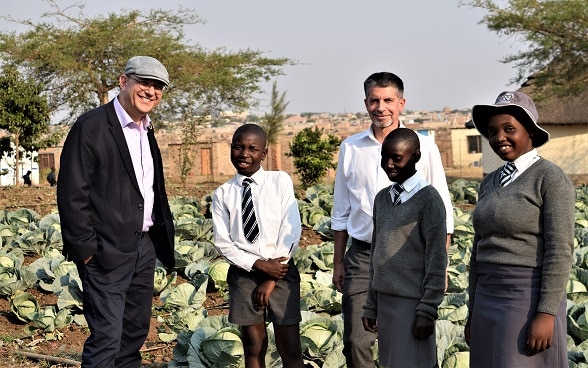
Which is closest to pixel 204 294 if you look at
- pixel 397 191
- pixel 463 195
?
pixel 397 191

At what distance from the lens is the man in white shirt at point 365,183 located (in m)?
4.21

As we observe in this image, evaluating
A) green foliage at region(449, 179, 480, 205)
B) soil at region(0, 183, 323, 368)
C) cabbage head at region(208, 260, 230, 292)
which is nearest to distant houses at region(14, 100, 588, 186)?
green foliage at region(449, 179, 480, 205)

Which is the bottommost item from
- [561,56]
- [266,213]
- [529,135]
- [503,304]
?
[503,304]

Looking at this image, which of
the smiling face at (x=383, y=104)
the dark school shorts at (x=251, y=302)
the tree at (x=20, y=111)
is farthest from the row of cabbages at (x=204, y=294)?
the tree at (x=20, y=111)

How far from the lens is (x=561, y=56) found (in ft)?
77.6

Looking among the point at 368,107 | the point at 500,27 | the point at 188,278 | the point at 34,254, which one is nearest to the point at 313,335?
the point at 368,107

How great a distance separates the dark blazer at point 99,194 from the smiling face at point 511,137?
1.93m

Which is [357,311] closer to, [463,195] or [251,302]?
[251,302]

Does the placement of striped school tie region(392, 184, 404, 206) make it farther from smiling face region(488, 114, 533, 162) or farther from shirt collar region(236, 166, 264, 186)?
shirt collar region(236, 166, 264, 186)

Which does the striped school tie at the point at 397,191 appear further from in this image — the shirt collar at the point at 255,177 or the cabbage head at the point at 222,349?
the cabbage head at the point at 222,349

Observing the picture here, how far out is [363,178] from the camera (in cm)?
436

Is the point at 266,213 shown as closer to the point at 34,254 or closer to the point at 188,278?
the point at 188,278

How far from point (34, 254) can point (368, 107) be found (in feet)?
21.0

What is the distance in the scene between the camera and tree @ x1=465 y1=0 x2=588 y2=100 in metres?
22.5
